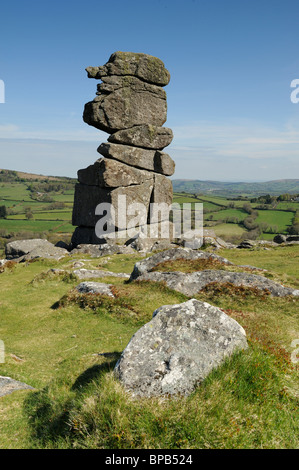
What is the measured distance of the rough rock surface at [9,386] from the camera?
8664 millimetres

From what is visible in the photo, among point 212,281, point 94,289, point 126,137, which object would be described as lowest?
point 94,289

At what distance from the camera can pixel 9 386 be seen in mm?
9039

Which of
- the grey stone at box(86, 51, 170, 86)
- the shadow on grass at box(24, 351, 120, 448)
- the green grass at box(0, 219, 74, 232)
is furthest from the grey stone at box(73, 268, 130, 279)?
the green grass at box(0, 219, 74, 232)

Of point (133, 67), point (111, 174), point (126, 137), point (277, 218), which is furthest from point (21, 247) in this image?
point (277, 218)

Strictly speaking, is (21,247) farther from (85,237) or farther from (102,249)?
(102,249)

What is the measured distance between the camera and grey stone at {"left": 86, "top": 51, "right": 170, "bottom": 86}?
38406 millimetres

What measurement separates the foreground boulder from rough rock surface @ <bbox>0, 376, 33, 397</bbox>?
12.6 feet

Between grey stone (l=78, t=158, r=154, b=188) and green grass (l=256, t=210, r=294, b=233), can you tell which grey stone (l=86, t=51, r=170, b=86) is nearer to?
grey stone (l=78, t=158, r=154, b=188)

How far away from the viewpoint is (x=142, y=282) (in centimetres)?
2023

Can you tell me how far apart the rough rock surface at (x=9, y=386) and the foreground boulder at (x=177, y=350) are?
3.84 m

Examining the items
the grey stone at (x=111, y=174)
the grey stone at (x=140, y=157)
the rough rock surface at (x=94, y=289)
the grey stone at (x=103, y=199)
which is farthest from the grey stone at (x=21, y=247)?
the rough rock surface at (x=94, y=289)

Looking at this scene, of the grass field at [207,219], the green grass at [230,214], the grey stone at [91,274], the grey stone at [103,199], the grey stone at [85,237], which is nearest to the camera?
the grey stone at [91,274]

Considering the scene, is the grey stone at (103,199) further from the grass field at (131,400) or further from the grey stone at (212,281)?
the grass field at (131,400)

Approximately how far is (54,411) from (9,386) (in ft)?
8.80
